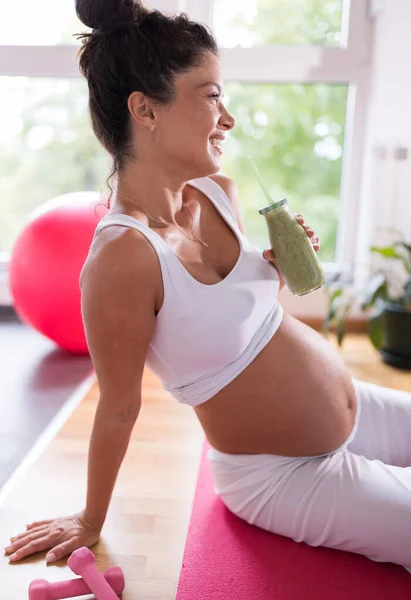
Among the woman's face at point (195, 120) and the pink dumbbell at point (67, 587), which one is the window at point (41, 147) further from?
the pink dumbbell at point (67, 587)

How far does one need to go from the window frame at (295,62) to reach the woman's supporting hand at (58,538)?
83.7 inches

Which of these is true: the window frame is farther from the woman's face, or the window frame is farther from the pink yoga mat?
the pink yoga mat

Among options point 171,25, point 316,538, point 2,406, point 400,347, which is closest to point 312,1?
point 400,347

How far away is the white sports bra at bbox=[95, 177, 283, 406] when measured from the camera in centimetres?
108

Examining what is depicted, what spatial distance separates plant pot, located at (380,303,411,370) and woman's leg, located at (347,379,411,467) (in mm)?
1076

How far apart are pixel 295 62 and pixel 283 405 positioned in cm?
211

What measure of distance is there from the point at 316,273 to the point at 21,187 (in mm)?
2560

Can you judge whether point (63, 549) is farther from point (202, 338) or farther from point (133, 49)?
point (133, 49)

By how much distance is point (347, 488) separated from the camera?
117cm

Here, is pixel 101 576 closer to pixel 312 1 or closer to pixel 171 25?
pixel 171 25

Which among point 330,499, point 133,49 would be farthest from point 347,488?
point 133,49

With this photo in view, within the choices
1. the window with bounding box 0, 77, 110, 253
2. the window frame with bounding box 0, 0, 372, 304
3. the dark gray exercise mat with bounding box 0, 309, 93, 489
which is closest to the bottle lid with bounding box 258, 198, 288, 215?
the dark gray exercise mat with bounding box 0, 309, 93, 489

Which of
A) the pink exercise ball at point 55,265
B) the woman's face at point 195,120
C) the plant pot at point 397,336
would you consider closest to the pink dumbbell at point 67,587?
the woman's face at point 195,120

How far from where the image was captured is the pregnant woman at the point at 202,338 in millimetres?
1059
